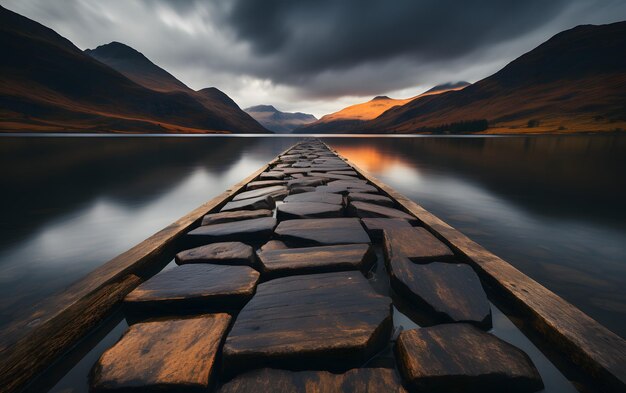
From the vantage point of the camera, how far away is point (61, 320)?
1286 millimetres

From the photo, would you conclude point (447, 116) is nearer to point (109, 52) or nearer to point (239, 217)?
point (239, 217)

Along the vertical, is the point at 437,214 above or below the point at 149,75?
below

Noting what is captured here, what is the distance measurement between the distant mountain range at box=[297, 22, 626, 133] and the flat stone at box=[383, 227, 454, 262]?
74871 mm

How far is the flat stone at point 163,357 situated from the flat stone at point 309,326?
0.11m

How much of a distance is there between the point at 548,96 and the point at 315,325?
411ft

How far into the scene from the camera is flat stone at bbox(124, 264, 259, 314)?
59.6 inches

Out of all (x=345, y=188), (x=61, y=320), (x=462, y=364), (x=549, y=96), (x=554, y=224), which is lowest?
(x=554, y=224)

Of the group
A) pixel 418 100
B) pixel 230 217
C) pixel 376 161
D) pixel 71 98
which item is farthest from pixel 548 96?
pixel 71 98

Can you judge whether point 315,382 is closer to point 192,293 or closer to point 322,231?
point 192,293

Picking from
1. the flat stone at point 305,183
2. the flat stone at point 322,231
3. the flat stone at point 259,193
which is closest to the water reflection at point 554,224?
the flat stone at point 322,231

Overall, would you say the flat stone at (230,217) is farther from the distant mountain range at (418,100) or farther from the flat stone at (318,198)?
the distant mountain range at (418,100)

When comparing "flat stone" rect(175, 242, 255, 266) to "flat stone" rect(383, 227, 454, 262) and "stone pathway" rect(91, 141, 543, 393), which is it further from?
"flat stone" rect(383, 227, 454, 262)

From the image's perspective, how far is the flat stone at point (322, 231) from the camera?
2242 millimetres

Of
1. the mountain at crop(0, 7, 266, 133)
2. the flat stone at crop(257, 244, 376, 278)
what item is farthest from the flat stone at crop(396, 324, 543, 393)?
the mountain at crop(0, 7, 266, 133)
